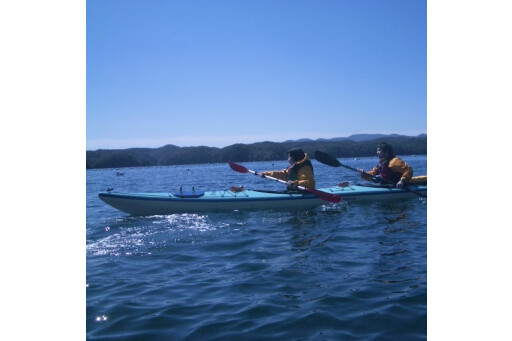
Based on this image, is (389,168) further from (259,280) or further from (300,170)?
(259,280)

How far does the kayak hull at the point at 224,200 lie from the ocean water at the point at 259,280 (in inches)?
44.9

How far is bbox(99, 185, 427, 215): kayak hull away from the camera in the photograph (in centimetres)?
1005

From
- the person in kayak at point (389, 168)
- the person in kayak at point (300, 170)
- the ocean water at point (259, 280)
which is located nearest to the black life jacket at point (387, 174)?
the person in kayak at point (389, 168)

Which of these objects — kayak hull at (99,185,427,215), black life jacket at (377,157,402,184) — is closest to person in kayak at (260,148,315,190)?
kayak hull at (99,185,427,215)

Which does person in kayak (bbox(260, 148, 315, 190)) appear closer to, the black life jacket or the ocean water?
the ocean water

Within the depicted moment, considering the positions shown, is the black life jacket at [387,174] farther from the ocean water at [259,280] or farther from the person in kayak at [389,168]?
the ocean water at [259,280]

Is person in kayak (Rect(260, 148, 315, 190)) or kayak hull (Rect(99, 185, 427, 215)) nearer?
kayak hull (Rect(99, 185, 427, 215))

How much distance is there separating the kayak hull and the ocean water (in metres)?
1.14

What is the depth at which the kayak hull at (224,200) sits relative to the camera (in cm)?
1005

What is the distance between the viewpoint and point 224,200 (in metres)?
10.4

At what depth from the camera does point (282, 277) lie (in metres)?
5.14
